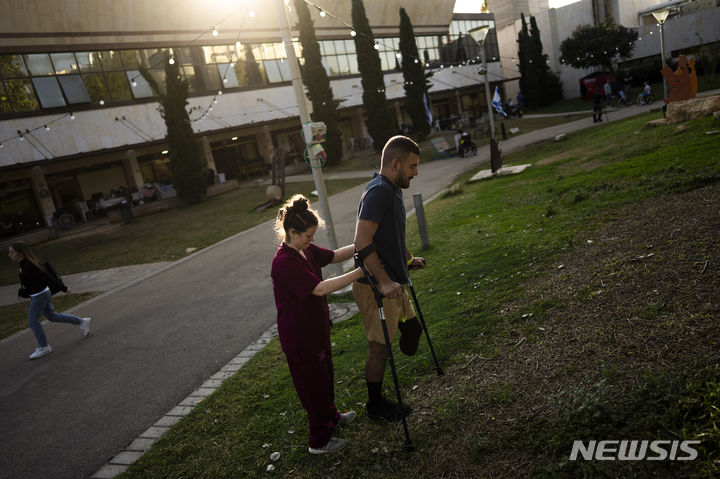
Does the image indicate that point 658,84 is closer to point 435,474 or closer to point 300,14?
point 300,14

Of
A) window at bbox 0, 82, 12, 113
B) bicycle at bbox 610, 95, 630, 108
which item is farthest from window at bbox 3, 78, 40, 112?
bicycle at bbox 610, 95, 630, 108

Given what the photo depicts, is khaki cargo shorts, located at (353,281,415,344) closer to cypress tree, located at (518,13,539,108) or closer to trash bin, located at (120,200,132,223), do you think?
trash bin, located at (120,200,132,223)

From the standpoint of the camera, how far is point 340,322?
664cm

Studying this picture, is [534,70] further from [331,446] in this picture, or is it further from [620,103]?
[331,446]

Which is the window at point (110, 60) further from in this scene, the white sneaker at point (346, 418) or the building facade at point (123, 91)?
the white sneaker at point (346, 418)

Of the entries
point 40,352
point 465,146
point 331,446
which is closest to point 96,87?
point 465,146

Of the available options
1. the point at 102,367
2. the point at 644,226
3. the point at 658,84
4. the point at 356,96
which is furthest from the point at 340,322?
the point at 658,84

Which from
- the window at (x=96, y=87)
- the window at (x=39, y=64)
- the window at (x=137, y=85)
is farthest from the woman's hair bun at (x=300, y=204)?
the window at (x=137, y=85)

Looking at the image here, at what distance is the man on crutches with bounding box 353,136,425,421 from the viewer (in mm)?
3369

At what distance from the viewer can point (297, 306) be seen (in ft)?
10.9

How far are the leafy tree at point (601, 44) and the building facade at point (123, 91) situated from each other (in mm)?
22436

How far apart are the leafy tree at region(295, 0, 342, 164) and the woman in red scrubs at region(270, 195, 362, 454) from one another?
94.4 feet

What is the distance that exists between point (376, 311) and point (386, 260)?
0.44 m

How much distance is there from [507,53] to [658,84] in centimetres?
2336
